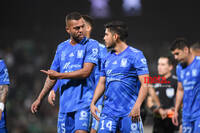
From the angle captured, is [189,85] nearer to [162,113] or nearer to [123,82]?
[162,113]

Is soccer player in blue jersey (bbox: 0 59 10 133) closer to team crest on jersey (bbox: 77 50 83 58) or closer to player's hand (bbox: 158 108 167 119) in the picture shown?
team crest on jersey (bbox: 77 50 83 58)

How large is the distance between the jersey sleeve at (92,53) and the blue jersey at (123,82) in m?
0.26

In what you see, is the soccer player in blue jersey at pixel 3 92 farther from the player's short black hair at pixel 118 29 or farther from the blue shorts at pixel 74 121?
the player's short black hair at pixel 118 29

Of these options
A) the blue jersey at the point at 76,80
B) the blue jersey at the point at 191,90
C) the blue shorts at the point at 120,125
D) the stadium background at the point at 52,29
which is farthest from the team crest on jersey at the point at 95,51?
the stadium background at the point at 52,29

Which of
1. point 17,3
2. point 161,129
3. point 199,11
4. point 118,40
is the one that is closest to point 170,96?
point 161,129

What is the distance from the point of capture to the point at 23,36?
55.3 feet

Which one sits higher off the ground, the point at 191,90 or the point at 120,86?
the point at 120,86

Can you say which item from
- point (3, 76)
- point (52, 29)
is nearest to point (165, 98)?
point (3, 76)

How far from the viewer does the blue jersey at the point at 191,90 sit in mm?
6711

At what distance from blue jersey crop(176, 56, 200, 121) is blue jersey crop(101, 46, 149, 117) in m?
1.78

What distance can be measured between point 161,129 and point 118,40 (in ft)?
12.3

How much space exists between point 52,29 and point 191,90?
11.1 meters

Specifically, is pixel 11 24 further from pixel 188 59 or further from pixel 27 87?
pixel 188 59

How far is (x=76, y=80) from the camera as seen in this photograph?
5406mm
